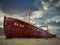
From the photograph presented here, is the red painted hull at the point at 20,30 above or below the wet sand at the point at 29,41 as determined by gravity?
above

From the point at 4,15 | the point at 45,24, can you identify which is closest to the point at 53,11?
the point at 45,24

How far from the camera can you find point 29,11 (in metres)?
3.17

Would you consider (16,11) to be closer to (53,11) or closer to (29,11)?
(29,11)

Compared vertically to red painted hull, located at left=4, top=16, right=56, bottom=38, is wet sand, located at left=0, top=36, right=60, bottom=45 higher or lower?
lower

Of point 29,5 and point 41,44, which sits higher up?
point 29,5

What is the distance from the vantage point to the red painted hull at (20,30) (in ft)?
10.4

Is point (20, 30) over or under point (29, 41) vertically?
over

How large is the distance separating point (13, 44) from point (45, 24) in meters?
0.58

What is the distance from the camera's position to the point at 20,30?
318 cm

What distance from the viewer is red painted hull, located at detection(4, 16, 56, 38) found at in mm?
3160

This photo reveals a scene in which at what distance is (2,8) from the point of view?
3.17 meters

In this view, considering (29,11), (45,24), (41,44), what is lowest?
(41,44)

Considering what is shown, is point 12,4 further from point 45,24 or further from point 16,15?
point 45,24

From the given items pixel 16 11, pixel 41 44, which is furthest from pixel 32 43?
pixel 16 11
